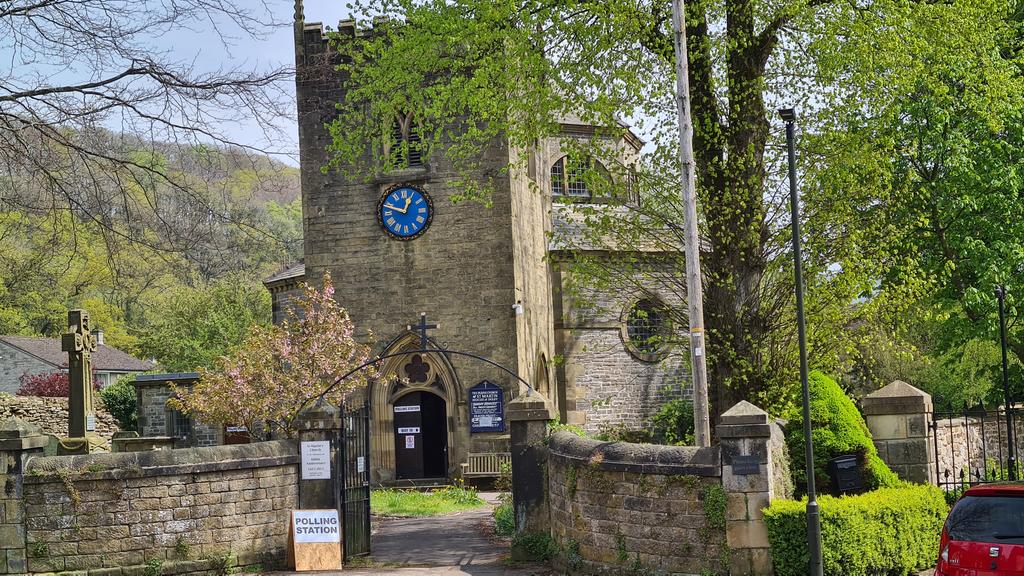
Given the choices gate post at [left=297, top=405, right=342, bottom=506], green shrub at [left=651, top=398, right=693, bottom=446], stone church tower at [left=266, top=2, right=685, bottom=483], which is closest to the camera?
gate post at [left=297, top=405, right=342, bottom=506]

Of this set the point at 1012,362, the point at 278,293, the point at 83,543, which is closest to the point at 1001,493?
the point at 83,543

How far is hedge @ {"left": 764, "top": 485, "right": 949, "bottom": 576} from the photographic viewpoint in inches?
429

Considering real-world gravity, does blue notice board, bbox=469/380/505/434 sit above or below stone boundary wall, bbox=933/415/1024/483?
above

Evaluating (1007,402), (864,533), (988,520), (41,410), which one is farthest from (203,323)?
(988,520)

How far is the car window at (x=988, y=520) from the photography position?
8859 millimetres

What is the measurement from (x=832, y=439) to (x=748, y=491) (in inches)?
127

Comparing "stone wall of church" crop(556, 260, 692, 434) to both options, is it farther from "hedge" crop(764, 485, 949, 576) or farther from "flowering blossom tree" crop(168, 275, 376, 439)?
"hedge" crop(764, 485, 949, 576)

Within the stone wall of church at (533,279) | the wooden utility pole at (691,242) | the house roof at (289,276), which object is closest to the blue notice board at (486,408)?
the stone wall of church at (533,279)

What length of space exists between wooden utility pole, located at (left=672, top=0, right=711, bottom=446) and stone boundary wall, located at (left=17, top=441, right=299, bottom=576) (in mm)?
6107

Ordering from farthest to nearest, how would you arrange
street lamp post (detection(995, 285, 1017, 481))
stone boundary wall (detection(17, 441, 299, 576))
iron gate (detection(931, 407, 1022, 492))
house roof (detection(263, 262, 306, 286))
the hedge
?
1. house roof (detection(263, 262, 306, 286))
2. iron gate (detection(931, 407, 1022, 492))
3. street lamp post (detection(995, 285, 1017, 481))
4. stone boundary wall (detection(17, 441, 299, 576))
5. the hedge

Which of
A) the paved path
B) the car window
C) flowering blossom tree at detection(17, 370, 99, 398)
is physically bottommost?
the paved path

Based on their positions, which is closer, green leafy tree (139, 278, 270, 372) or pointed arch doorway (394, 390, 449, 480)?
pointed arch doorway (394, 390, 449, 480)

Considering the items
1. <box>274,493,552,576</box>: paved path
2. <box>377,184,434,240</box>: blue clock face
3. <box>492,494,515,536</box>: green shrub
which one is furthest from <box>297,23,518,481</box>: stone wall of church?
<box>492,494,515,536</box>: green shrub

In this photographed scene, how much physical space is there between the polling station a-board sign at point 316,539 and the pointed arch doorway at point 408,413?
34.0 feet
